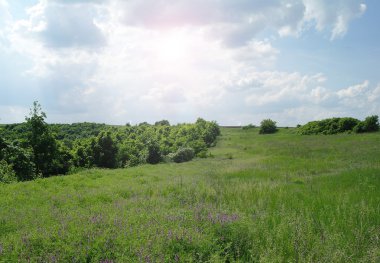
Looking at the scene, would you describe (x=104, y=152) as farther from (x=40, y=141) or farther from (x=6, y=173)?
(x=6, y=173)

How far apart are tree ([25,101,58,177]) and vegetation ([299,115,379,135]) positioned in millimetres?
45944

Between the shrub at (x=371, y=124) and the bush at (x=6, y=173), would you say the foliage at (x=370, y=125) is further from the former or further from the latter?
the bush at (x=6, y=173)

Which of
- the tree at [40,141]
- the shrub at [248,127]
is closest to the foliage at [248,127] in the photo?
the shrub at [248,127]

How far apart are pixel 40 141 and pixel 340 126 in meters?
48.6

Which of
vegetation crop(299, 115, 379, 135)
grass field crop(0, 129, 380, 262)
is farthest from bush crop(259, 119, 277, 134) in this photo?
grass field crop(0, 129, 380, 262)

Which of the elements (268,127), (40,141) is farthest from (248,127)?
(40,141)

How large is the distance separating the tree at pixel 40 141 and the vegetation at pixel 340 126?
45.9 meters

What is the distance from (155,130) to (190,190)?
56.7 metres

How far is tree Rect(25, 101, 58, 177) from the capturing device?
2873 cm

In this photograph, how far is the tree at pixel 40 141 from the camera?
28734 millimetres

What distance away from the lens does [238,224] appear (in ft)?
25.3

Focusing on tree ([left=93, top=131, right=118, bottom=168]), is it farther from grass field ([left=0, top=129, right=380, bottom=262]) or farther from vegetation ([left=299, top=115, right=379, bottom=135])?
vegetation ([left=299, top=115, right=379, bottom=135])

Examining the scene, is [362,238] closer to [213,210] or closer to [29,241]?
[213,210]

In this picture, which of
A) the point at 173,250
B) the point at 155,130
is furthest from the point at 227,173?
the point at 155,130
